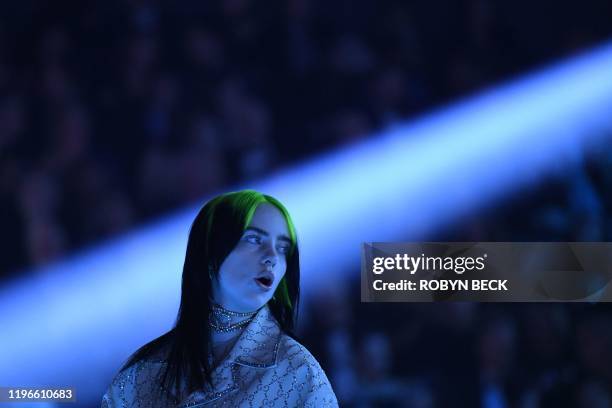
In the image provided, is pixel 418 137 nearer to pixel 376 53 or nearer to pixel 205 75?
pixel 376 53

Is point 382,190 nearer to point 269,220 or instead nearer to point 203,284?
point 269,220

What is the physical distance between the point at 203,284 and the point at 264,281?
0.14m

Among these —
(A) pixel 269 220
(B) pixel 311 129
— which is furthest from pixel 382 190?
(A) pixel 269 220

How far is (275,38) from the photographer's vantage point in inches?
110

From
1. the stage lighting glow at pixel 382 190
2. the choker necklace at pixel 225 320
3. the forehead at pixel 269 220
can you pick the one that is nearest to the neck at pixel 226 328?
the choker necklace at pixel 225 320

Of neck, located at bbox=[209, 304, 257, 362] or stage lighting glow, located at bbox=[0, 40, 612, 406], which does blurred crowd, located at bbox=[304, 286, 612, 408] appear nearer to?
stage lighting glow, located at bbox=[0, 40, 612, 406]

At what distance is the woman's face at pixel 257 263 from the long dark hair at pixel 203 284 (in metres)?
0.03

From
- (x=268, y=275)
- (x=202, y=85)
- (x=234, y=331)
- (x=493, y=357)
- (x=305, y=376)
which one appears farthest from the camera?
(x=202, y=85)

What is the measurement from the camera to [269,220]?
197cm

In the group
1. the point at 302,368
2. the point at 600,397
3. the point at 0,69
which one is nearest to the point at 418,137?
the point at 600,397

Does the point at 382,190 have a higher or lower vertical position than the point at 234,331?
higher

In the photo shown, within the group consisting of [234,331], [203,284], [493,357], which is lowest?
[234,331]

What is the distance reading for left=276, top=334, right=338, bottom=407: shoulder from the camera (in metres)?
1.72

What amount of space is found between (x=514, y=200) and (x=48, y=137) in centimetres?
154
